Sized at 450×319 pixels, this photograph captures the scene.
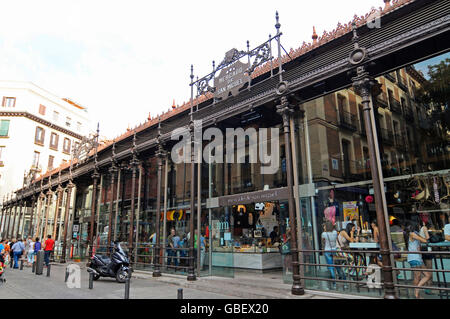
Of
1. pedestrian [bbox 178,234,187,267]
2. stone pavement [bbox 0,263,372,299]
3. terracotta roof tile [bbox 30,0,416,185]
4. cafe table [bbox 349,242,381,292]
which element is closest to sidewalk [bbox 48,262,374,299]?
stone pavement [bbox 0,263,372,299]

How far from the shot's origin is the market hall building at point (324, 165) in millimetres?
7754

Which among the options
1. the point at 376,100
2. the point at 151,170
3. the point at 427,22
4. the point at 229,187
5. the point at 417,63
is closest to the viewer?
the point at 427,22

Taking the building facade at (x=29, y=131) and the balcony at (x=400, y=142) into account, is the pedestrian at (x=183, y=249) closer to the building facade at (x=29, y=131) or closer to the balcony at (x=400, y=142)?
the balcony at (x=400, y=142)

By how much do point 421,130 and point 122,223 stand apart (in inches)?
586

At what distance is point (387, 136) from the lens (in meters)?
9.21

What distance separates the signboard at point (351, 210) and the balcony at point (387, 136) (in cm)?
206

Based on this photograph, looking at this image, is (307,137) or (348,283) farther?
(307,137)

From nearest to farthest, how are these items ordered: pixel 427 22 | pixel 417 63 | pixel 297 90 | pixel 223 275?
pixel 427 22 < pixel 417 63 < pixel 297 90 < pixel 223 275

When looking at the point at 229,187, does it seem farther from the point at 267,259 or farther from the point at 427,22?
the point at 427,22

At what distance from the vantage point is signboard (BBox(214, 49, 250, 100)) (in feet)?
38.6

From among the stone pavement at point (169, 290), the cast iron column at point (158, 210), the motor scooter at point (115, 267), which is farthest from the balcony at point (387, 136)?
the motor scooter at point (115, 267)

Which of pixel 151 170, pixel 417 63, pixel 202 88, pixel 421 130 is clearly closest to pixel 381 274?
pixel 421 130

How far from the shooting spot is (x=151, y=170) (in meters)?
16.5

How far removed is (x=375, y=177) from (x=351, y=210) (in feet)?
7.98
